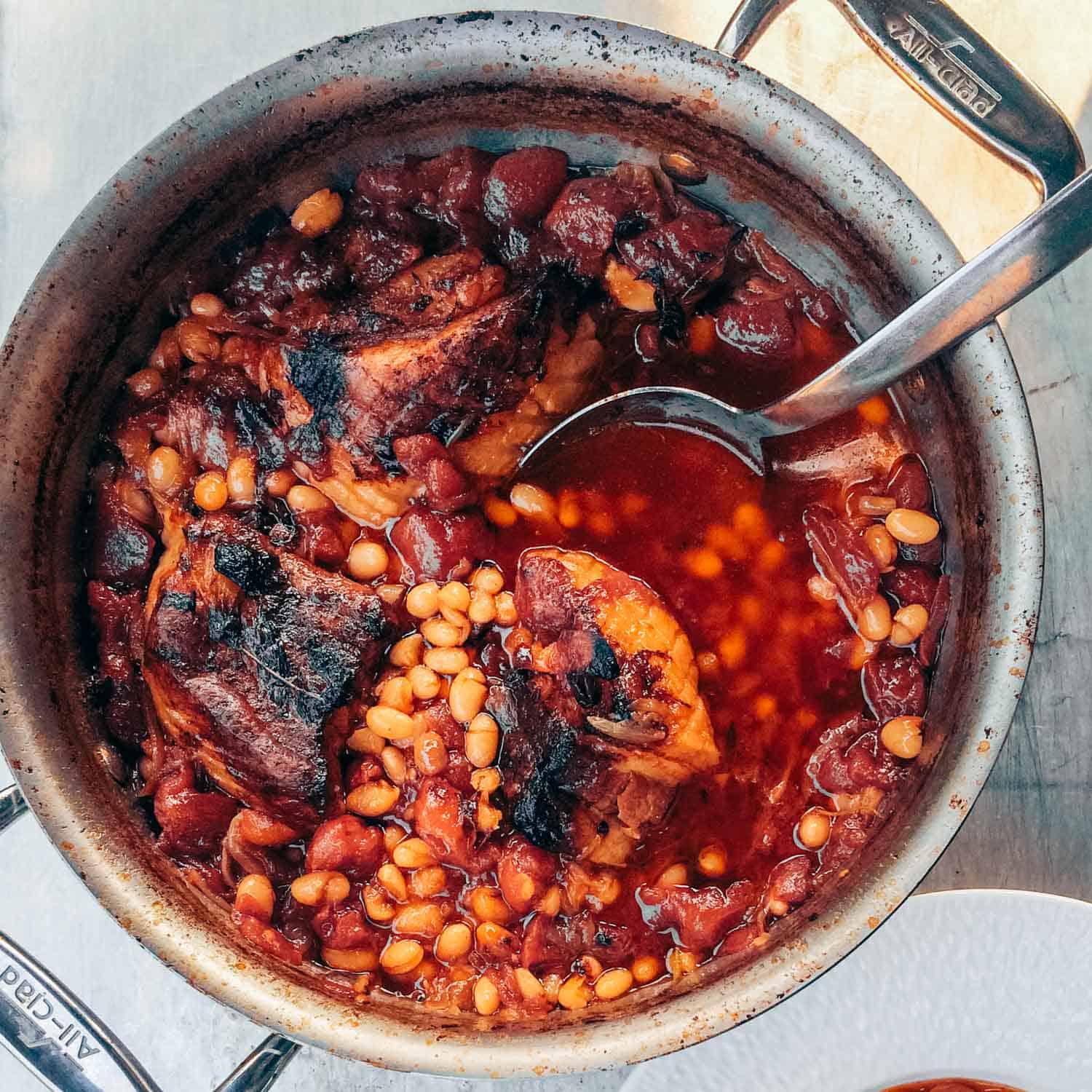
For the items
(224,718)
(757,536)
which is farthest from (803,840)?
(224,718)

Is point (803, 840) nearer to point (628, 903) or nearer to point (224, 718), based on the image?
point (628, 903)

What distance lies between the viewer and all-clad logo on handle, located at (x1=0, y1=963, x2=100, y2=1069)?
2322mm

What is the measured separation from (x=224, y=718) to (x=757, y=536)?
125 centimetres

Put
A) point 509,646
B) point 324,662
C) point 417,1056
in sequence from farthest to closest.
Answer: point 509,646 < point 324,662 < point 417,1056

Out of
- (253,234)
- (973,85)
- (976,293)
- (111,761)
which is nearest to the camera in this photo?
(976,293)

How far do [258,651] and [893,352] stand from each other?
4.80 feet

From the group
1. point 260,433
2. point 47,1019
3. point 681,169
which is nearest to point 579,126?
point 681,169

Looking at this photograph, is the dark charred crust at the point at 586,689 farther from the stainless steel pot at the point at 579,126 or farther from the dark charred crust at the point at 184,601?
the dark charred crust at the point at 184,601

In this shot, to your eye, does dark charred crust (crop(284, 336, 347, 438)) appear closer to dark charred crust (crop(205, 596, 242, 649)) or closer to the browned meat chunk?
the browned meat chunk

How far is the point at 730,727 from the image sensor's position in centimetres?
214

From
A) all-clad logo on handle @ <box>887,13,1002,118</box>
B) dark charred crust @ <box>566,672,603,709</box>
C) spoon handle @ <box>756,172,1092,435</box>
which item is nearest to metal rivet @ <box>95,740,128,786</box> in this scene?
dark charred crust @ <box>566,672,603,709</box>

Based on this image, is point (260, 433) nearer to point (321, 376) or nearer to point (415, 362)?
point (321, 376)

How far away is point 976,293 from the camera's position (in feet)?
5.85

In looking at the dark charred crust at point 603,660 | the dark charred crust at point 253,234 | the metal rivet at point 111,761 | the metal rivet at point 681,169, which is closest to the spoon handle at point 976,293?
the metal rivet at point 681,169
